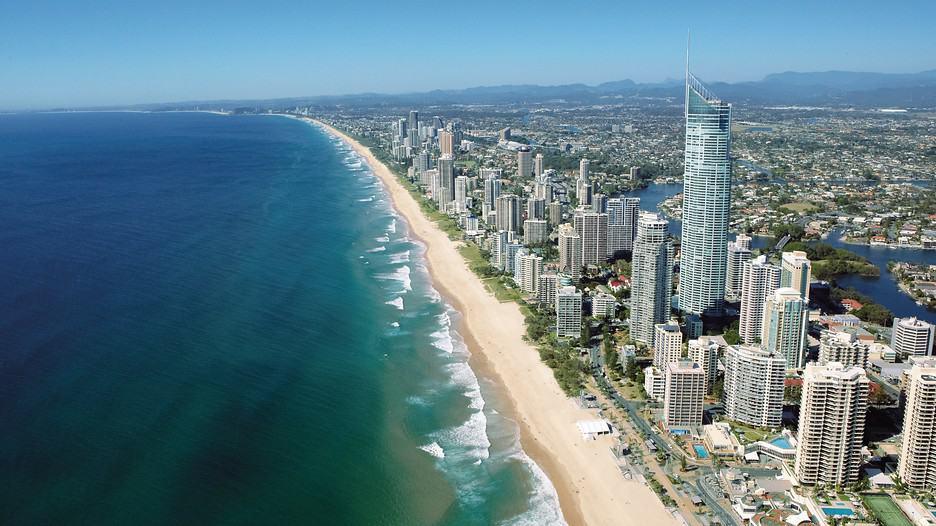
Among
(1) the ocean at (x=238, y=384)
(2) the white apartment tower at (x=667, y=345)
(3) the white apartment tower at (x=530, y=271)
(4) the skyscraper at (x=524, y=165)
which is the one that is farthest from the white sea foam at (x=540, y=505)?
(4) the skyscraper at (x=524, y=165)

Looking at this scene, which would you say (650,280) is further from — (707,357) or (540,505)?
(540,505)

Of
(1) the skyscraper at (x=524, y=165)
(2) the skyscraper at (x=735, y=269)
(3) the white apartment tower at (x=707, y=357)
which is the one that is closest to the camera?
(3) the white apartment tower at (x=707, y=357)

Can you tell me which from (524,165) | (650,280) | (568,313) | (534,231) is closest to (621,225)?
(534,231)

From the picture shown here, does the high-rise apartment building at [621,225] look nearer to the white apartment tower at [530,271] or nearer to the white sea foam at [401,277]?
the white apartment tower at [530,271]

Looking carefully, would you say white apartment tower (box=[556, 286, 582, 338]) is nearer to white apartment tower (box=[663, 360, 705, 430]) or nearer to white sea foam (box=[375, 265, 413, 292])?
white apartment tower (box=[663, 360, 705, 430])

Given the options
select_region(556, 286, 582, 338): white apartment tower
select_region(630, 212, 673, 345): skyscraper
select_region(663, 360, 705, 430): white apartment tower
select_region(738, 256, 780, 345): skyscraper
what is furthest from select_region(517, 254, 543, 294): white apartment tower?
select_region(663, 360, 705, 430): white apartment tower

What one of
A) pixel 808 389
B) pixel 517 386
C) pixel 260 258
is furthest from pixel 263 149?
pixel 808 389

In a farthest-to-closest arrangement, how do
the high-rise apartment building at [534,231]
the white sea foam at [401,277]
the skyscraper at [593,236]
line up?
the high-rise apartment building at [534,231], the skyscraper at [593,236], the white sea foam at [401,277]
